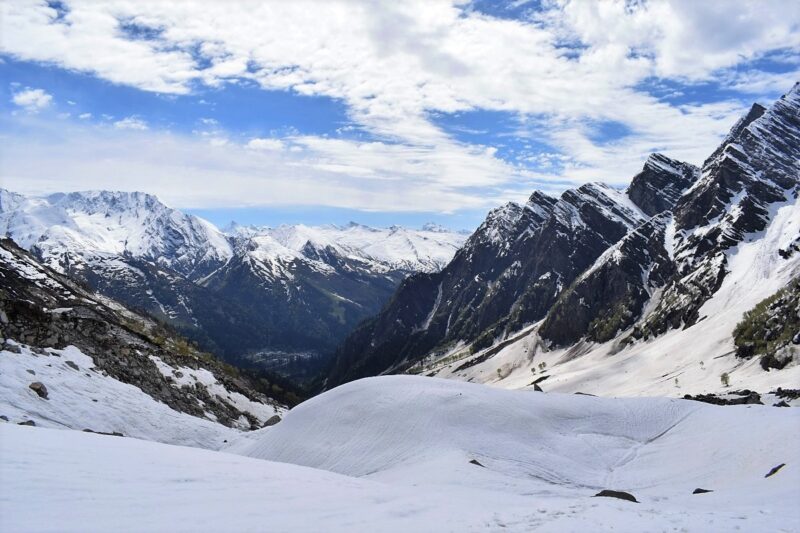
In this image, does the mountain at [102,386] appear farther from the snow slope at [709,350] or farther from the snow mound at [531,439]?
the snow slope at [709,350]

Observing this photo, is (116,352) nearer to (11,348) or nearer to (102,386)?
(102,386)

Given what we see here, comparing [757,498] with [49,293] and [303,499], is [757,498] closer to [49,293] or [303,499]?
[303,499]

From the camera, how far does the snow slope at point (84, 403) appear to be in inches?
1252

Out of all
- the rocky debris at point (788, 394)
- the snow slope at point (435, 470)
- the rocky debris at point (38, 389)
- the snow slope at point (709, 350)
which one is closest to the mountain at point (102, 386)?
the rocky debris at point (38, 389)

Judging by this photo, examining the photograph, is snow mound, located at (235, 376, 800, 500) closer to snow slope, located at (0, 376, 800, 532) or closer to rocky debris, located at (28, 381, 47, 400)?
snow slope, located at (0, 376, 800, 532)

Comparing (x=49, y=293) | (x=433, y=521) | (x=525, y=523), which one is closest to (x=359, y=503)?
(x=433, y=521)

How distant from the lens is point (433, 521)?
16984 mm

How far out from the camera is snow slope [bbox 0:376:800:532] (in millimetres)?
15594

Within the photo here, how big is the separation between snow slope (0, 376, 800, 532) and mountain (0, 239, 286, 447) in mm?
7553

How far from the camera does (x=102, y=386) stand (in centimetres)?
4144

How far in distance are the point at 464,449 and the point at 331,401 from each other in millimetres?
12994

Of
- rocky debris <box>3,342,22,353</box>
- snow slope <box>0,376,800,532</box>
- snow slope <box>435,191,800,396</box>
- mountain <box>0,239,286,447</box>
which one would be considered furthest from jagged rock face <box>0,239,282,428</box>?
snow slope <box>435,191,800,396</box>

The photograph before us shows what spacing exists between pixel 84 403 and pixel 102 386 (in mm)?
4918

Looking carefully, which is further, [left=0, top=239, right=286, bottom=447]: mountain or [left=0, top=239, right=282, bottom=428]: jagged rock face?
[left=0, top=239, right=282, bottom=428]: jagged rock face
